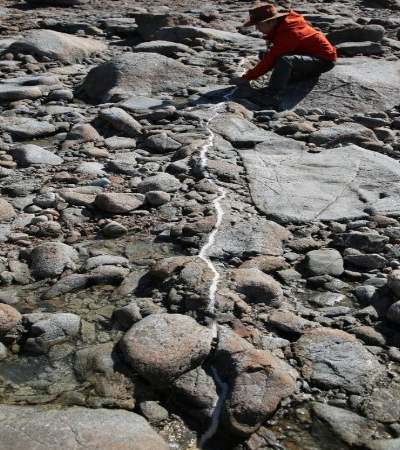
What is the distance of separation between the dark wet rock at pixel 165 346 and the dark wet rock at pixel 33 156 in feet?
8.25

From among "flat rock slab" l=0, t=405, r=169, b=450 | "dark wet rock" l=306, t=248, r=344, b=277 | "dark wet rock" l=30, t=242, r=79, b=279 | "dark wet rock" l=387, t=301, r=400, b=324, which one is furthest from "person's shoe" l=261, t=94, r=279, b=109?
"flat rock slab" l=0, t=405, r=169, b=450

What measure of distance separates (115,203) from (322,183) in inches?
57.7

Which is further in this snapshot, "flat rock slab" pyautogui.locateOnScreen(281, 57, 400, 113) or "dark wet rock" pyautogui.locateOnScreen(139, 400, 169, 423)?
"flat rock slab" pyautogui.locateOnScreen(281, 57, 400, 113)

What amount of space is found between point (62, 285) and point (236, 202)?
1411mm

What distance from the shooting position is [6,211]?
13.8ft

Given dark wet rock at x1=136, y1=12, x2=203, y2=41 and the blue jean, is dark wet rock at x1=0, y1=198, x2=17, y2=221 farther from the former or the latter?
dark wet rock at x1=136, y1=12, x2=203, y2=41

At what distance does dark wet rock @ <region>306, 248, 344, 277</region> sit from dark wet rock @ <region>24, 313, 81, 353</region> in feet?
4.34

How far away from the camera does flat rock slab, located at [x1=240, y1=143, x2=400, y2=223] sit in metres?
4.27

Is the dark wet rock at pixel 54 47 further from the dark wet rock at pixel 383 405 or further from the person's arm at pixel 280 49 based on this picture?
the dark wet rock at pixel 383 405

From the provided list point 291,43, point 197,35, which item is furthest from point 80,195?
point 197,35

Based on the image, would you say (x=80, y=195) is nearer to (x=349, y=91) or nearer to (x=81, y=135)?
(x=81, y=135)

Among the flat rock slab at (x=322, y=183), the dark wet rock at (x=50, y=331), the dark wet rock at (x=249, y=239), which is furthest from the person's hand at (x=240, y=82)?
the dark wet rock at (x=50, y=331)

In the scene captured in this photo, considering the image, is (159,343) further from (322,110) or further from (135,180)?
(322,110)

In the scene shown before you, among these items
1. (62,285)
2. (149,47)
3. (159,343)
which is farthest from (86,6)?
(159,343)
